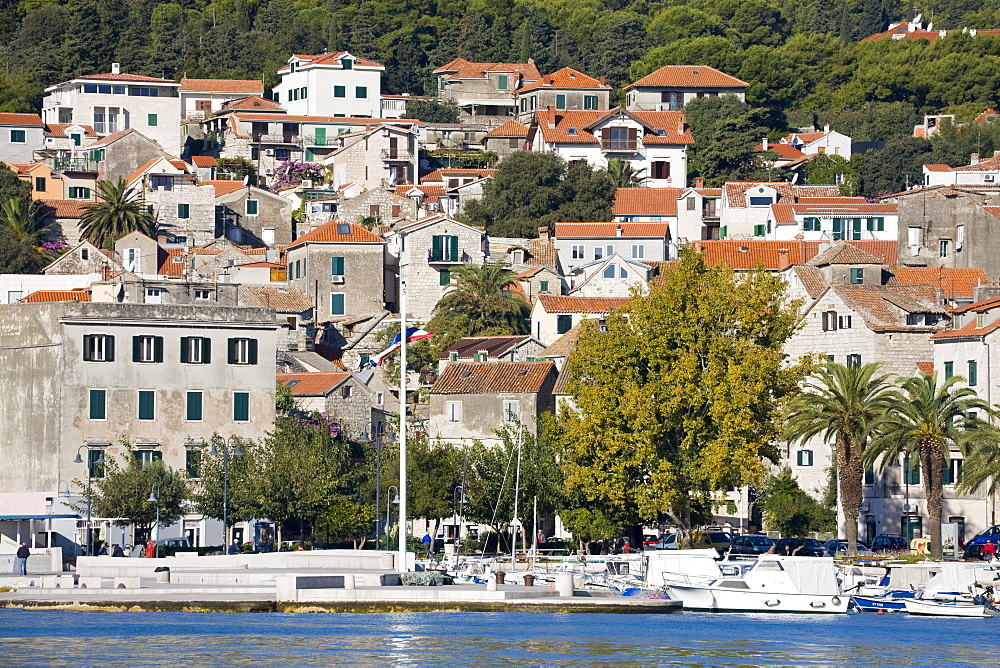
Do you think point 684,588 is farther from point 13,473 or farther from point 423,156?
point 423,156

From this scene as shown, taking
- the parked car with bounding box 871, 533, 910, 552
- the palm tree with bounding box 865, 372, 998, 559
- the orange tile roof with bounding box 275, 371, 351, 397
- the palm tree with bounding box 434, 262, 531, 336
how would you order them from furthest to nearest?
1. the palm tree with bounding box 434, 262, 531, 336
2. the orange tile roof with bounding box 275, 371, 351, 397
3. the parked car with bounding box 871, 533, 910, 552
4. the palm tree with bounding box 865, 372, 998, 559

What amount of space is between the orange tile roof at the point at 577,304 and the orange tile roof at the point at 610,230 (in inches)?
589

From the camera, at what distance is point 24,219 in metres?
123

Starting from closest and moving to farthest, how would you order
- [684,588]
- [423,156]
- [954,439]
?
[684,588], [954,439], [423,156]

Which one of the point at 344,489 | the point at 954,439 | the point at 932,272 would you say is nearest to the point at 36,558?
the point at 344,489

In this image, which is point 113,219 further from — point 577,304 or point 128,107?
point 577,304

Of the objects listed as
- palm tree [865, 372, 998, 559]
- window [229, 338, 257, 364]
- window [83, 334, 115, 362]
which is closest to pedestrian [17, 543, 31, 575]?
window [83, 334, 115, 362]

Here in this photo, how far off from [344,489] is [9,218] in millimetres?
46665

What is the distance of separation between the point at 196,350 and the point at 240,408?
297 centimetres

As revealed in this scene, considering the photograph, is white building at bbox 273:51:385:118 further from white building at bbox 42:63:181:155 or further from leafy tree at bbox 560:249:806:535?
leafy tree at bbox 560:249:806:535

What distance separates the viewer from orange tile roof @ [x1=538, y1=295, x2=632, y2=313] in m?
108

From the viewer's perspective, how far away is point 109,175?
450 feet

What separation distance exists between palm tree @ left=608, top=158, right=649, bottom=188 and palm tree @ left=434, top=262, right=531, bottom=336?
27.3 metres

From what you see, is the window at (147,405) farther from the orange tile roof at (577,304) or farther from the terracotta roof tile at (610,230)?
the terracotta roof tile at (610,230)
